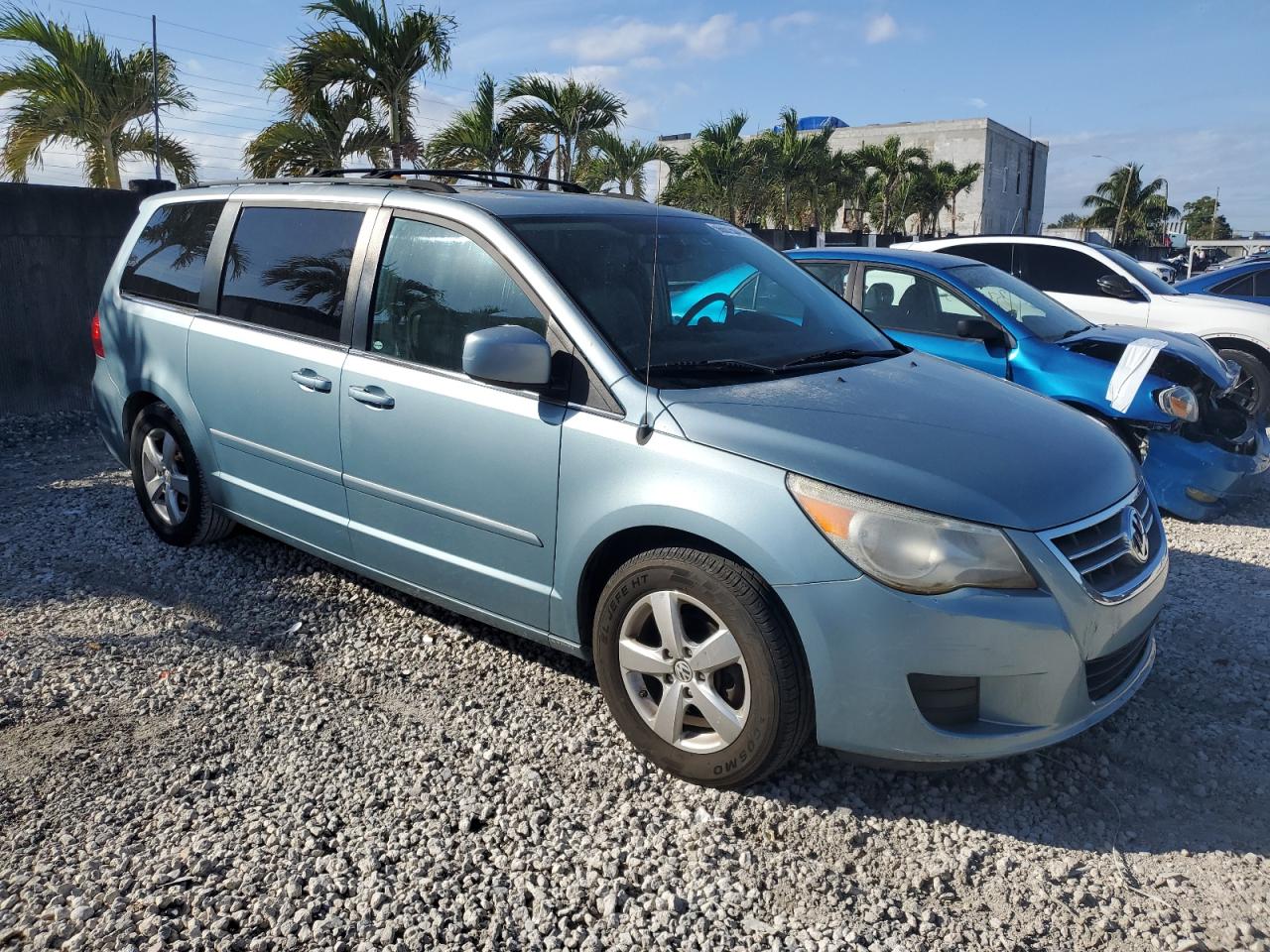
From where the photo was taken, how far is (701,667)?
2963 millimetres

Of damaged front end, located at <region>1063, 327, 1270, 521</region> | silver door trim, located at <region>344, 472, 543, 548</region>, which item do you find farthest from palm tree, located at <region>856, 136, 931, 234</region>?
silver door trim, located at <region>344, 472, 543, 548</region>

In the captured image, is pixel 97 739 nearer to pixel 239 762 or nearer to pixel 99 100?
pixel 239 762

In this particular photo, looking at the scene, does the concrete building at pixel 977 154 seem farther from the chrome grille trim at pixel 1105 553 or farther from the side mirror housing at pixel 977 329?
the chrome grille trim at pixel 1105 553

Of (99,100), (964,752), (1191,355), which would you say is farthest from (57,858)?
(99,100)

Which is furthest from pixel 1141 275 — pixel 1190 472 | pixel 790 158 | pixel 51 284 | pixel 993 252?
pixel 790 158

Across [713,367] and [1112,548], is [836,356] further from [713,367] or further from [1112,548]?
[1112,548]

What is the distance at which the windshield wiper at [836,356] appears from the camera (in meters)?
3.60

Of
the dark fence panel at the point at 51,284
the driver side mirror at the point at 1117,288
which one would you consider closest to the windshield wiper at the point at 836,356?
the driver side mirror at the point at 1117,288

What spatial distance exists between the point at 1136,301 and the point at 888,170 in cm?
3531

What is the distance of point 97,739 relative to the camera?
338 cm

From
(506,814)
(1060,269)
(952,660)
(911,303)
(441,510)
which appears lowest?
(506,814)

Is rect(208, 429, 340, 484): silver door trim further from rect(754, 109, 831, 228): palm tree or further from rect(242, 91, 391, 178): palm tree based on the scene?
rect(754, 109, 831, 228): palm tree

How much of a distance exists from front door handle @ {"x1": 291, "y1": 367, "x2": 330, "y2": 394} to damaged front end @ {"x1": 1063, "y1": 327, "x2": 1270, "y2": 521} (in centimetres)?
471

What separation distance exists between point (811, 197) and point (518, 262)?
110ft
